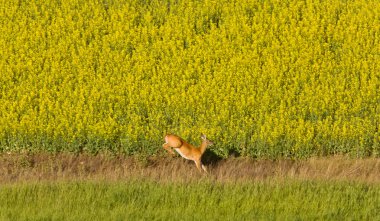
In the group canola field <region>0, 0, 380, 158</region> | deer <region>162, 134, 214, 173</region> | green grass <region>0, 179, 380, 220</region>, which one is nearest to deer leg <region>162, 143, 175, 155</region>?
deer <region>162, 134, 214, 173</region>

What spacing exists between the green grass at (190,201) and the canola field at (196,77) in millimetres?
2705

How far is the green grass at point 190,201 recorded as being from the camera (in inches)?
391

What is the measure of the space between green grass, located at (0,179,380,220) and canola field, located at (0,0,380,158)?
2705mm

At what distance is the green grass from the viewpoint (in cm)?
994

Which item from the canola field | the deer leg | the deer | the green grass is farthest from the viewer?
the canola field

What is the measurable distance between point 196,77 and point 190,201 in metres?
4.64

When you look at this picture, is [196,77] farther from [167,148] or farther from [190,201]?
[190,201]

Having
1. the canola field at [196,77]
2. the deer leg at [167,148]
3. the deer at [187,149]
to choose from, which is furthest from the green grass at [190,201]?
the canola field at [196,77]

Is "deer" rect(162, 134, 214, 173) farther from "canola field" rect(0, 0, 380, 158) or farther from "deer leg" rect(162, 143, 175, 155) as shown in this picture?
"canola field" rect(0, 0, 380, 158)

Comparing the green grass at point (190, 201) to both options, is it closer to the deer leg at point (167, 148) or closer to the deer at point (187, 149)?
the deer at point (187, 149)

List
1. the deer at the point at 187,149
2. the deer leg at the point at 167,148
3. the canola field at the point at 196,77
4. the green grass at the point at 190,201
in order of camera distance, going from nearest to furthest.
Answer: the green grass at the point at 190,201 → the deer at the point at 187,149 → the deer leg at the point at 167,148 → the canola field at the point at 196,77

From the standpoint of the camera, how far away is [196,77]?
1484 centimetres

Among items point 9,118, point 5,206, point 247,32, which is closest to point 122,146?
point 9,118

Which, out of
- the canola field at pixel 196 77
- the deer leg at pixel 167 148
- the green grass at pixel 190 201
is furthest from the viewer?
the canola field at pixel 196 77
